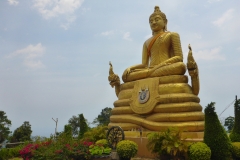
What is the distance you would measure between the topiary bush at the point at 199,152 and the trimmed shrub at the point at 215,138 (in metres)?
0.38

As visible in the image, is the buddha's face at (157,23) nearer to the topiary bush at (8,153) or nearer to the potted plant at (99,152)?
the potted plant at (99,152)

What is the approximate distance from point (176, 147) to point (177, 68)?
5.46m

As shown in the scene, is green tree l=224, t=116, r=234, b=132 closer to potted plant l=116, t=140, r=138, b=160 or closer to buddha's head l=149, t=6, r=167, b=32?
buddha's head l=149, t=6, r=167, b=32

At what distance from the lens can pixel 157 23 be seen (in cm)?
1661

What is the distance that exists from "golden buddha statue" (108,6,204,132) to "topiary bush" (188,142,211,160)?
7.02 ft

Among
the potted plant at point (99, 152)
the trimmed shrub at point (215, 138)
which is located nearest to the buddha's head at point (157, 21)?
the trimmed shrub at point (215, 138)

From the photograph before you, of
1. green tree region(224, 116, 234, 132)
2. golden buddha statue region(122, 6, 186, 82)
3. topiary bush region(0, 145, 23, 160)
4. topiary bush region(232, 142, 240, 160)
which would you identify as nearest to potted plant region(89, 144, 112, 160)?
topiary bush region(232, 142, 240, 160)

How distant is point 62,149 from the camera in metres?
9.48

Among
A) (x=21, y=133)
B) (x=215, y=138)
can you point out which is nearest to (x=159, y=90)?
(x=215, y=138)

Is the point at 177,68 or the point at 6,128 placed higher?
the point at 177,68

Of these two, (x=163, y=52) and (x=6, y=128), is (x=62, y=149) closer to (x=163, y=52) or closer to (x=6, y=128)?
(x=163, y=52)

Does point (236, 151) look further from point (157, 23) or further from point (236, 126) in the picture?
point (157, 23)

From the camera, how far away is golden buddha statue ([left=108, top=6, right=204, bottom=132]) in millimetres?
12445

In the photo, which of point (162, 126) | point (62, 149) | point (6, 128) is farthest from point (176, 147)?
point (6, 128)
